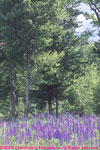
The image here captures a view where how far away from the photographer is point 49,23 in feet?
50.0

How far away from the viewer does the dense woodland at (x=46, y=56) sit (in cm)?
1502

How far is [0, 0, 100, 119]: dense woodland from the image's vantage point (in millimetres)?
15016

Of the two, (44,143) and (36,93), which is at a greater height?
(36,93)

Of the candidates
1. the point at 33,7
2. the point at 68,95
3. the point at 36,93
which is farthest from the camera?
the point at 68,95

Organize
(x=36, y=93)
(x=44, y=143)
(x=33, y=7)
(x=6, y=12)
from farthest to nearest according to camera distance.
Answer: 1. (x=36, y=93)
2. (x=6, y=12)
3. (x=33, y=7)
4. (x=44, y=143)

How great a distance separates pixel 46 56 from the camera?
15.8 meters

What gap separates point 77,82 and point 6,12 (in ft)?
27.6

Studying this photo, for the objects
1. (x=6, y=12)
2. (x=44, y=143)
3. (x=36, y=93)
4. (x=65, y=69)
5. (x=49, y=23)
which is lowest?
(x=44, y=143)

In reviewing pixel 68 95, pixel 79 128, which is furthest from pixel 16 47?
pixel 79 128

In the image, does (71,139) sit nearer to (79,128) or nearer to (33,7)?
(79,128)

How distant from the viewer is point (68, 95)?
68.7ft

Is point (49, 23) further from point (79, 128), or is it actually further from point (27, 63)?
point (79, 128)

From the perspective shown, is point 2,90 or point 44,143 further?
point 2,90

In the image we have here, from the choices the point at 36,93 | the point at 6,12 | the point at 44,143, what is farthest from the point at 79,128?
the point at 36,93
